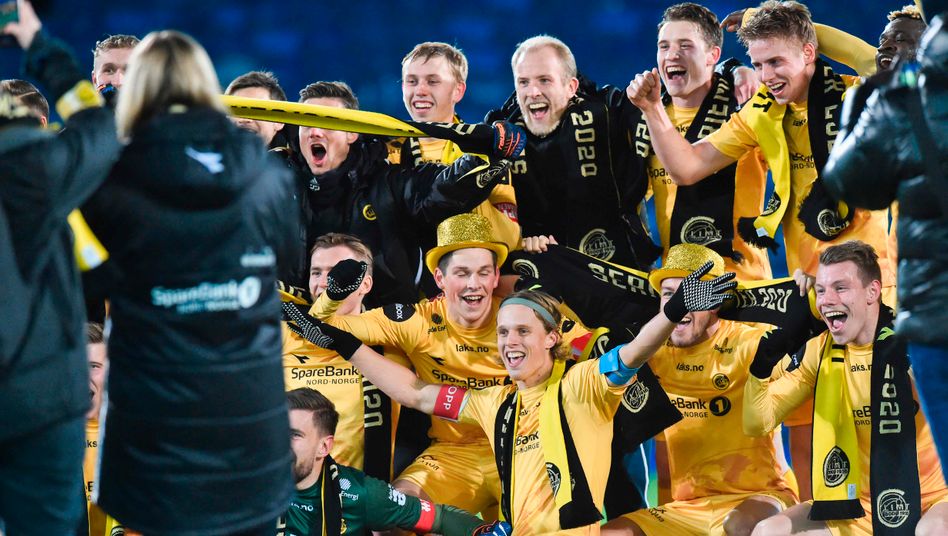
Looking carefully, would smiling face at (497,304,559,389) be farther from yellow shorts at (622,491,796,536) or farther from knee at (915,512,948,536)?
knee at (915,512,948,536)

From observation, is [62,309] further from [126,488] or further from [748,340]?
[748,340]

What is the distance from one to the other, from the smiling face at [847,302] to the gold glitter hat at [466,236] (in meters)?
1.33

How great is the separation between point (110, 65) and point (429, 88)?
1439 mm

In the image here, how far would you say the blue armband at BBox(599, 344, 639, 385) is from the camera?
15.3ft

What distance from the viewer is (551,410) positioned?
4.87 m

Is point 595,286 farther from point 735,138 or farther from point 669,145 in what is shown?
point 735,138

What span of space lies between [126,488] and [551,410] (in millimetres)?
2184

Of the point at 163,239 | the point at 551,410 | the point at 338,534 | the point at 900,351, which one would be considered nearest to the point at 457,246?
the point at 551,410

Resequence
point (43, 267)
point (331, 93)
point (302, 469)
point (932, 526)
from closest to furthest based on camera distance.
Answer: point (43, 267) < point (932, 526) < point (302, 469) < point (331, 93)

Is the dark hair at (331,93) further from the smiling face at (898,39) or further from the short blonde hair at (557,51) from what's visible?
the smiling face at (898,39)

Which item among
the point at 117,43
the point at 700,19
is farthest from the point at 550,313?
the point at 117,43

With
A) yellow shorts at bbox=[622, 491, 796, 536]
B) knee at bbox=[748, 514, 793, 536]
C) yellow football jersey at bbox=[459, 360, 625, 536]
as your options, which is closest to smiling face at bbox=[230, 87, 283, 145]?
yellow football jersey at bbox=[459, 360, 625, 536]

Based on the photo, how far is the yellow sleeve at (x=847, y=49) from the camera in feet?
18.1

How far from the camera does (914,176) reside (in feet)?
9.54
